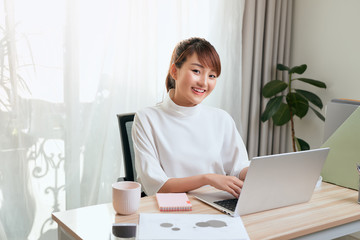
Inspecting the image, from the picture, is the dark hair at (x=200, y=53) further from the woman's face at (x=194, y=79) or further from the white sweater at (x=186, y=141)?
the white sweater at (x=186, y=141)

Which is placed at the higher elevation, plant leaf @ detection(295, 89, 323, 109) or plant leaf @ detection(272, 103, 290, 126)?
plant leaf @ detection(295, 89, 323, 109)

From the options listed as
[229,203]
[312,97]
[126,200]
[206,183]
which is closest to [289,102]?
[312,97]

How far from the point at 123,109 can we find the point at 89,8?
64cm

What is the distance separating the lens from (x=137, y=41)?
106 inches

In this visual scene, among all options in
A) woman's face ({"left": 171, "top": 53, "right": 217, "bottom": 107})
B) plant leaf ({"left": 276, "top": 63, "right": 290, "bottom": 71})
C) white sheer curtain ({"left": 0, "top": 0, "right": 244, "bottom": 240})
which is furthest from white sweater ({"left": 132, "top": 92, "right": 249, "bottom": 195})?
plant leaf ({"left": 276, "top": 63, "right": 290, "bottom": 71})

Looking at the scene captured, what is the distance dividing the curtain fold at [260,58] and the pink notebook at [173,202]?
1.96 metres

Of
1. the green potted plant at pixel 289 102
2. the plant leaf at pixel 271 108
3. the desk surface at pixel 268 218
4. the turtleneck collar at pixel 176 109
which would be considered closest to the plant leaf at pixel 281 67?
the green potted plant at pixel 289 102

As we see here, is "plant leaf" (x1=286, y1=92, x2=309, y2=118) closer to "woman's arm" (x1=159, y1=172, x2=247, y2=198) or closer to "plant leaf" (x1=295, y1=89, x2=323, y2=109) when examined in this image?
"plant leaf" (x1=295, y1=89, x2=323, y2=109)

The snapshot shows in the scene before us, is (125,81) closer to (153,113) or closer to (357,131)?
(153,113)

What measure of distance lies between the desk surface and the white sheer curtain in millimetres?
1160

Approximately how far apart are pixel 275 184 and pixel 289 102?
Result: 2.01 metres

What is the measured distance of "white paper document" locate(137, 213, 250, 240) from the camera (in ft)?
3.59

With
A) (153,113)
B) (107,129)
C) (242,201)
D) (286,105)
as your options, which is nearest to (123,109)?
(107,129)

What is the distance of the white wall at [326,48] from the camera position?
2984mm
